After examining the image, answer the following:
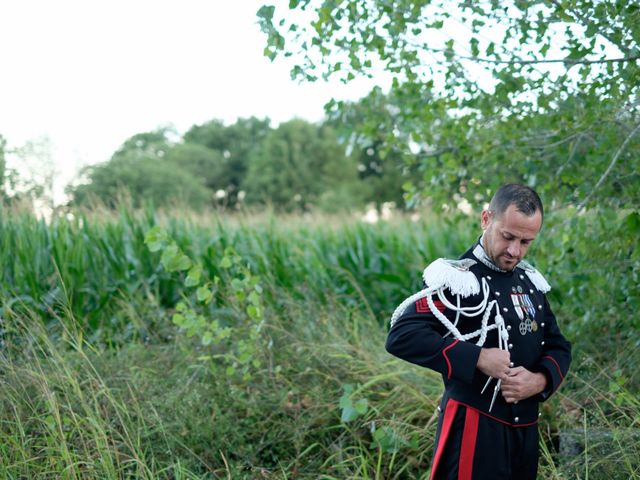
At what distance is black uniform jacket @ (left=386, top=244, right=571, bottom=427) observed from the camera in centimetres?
247

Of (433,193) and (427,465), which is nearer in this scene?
(427,465)

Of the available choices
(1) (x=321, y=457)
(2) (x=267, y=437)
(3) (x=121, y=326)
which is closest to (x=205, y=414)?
(2) (x=267, y=437)

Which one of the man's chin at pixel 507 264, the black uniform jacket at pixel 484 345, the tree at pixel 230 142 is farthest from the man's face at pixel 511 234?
the tree at pixel 230 142

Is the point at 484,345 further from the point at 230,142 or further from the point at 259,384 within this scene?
the point at 230,142

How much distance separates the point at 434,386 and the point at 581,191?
1389mm

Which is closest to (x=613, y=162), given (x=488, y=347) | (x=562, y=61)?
(x=562, y=61)

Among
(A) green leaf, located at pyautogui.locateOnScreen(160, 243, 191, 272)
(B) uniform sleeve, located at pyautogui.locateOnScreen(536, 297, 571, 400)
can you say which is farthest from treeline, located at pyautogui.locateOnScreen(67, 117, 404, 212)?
(B) uniform sleeve, located at pyautogui.locateOnScreen(536, 297, 571, 400)

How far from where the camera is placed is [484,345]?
8.64 feet

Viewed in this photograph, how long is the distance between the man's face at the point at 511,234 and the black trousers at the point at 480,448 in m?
0.55

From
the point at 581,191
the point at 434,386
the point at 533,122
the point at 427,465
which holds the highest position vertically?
the point at 533,122

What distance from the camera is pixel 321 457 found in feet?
13.5

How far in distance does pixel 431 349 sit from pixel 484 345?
269 mm

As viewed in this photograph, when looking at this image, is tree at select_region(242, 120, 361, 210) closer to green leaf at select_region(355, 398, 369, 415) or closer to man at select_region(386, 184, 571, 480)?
green leaf at select_region(355, 398, 369, 415)

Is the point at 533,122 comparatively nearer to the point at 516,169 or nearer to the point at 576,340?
the point at 516,169
